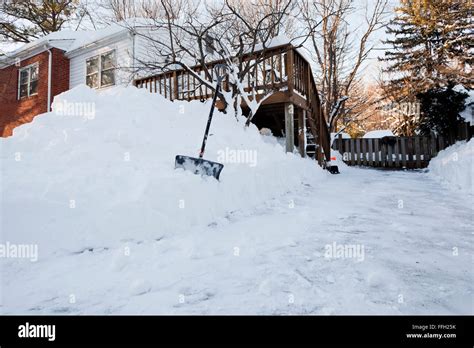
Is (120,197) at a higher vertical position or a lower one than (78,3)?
A: lower

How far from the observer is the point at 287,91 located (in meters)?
8.20

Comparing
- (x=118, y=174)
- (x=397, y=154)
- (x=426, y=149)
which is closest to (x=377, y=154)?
(x=397, y=154)

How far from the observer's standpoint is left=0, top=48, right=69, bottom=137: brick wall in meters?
14.4

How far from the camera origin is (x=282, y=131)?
36.7 ft

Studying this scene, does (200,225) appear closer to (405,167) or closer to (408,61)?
(405,167)

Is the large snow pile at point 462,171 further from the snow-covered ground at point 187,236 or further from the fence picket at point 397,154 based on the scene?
the fence picket at point 397,154

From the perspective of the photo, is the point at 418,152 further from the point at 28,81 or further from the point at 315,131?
the point at 28,81

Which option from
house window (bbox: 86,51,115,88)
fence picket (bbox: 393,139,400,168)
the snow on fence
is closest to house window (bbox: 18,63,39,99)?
→ house window (bbox: 86,51,115,88)

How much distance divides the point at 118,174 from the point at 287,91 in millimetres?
5938

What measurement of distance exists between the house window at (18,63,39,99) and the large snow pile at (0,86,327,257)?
40.5 ft

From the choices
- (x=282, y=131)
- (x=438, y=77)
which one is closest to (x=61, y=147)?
(x=282, y=131)

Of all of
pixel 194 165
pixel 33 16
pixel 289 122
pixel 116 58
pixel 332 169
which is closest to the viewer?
pixel 194 165

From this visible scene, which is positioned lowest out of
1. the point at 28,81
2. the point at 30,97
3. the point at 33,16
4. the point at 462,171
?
the point at 462,171

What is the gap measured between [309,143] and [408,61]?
15.3 metres
